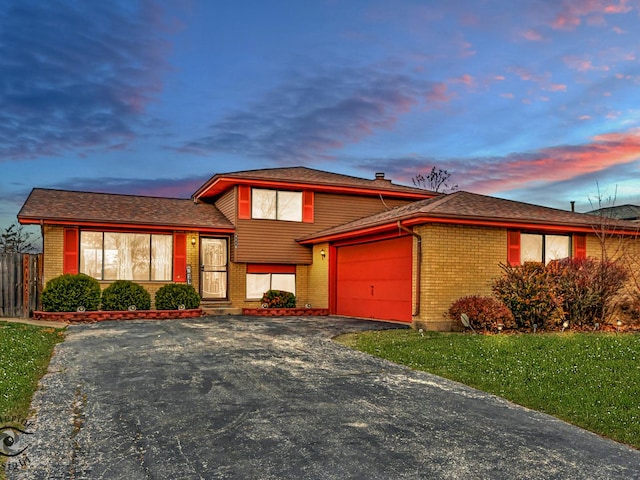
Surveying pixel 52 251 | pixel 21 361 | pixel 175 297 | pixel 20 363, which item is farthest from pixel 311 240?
pixel 20 363

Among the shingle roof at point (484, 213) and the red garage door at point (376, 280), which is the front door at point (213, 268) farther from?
the shingle roof at point (484, 213)

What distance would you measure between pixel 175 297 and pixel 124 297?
65.3 inches

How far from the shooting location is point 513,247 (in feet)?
49.8

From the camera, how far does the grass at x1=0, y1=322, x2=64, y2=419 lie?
6.28 meters

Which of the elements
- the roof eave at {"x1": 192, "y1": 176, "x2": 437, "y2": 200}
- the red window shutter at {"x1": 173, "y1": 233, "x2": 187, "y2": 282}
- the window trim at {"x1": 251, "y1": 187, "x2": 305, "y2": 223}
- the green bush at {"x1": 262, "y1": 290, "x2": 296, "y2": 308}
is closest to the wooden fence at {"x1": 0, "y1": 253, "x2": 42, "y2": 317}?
the red window shutter at {"x1": 173, "y1": 233, "x2": 187, "y2": 282}

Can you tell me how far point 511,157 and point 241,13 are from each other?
499 inches

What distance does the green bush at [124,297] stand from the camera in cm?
1734

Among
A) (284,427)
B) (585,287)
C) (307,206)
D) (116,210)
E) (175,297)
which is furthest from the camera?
(307,206)

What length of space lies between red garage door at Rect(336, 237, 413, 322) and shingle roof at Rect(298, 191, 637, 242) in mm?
929

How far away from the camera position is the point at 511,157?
2167cm

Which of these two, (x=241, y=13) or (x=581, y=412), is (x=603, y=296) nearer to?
(x=581, y=412)

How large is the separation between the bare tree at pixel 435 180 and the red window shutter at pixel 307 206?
19.1 m

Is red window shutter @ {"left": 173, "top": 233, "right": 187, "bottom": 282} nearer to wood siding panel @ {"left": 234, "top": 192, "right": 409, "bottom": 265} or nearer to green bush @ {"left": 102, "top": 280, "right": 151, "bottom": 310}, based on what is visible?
green bush @ {"left": 102, "top": 280, "right": 151, "bottom": 310}

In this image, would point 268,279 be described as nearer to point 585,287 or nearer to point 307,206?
point 307,206
